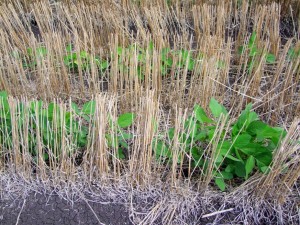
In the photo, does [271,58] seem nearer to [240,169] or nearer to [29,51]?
[240,169]

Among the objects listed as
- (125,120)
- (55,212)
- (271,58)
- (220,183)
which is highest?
(271,58)

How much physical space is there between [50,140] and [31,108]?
174 mm

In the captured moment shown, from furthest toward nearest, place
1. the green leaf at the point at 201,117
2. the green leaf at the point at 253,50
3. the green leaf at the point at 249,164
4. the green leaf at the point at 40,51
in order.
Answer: the green leaf at the point at 253,50
the green leaf at the point at 40,51
the green leaf at the point at 201,117
the green leaf at the point at 249,164

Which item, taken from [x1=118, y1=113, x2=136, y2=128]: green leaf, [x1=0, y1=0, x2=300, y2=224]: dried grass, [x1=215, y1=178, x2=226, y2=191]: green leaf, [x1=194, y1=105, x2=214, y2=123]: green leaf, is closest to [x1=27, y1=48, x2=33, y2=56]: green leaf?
[x1=0, y1=0, x2=300, y2=224]: dried grass

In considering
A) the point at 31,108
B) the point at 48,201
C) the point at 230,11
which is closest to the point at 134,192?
the point at 48,201

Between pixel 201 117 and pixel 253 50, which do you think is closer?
pixel 201 117

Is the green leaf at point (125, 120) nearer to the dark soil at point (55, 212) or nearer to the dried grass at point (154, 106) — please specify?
the dried grass at point (154, 106)

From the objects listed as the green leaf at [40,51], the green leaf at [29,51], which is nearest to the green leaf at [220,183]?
the green leaf at [40,51]

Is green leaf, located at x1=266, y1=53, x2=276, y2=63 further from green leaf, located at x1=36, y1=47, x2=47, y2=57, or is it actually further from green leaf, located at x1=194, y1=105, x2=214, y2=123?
green leaf, located at x1=36, y1=47, x2=47, y2=57

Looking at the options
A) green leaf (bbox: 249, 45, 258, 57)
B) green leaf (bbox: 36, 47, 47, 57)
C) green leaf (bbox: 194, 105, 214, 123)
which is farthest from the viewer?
green leaf (bbox: 249, 45, 258, 57)

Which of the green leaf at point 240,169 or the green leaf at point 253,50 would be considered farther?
the green leaf at point 253,50

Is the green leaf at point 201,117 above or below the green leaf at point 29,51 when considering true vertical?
below

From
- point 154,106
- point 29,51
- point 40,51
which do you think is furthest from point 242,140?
point 29,51

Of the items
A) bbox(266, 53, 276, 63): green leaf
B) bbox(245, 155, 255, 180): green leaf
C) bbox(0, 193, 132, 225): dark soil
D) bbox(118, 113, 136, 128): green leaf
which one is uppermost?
bbox(266, 53, 276, 63): green leaf
